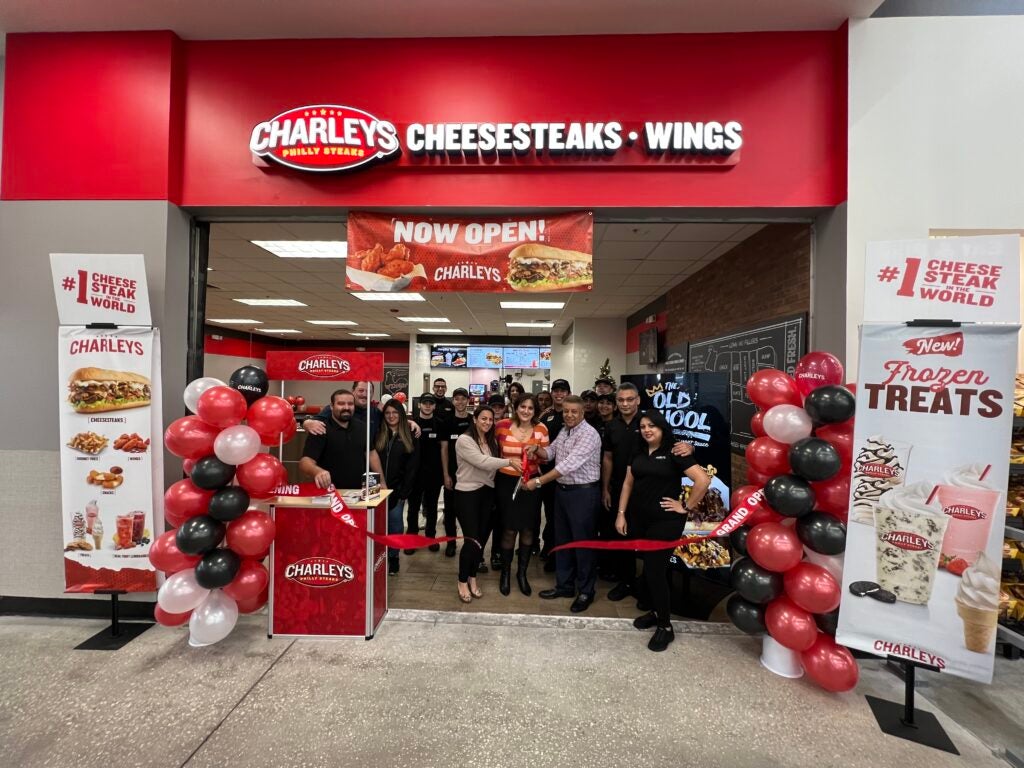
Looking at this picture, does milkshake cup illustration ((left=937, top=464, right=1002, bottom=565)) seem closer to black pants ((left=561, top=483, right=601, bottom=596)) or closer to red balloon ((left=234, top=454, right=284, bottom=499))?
black pants ((left=561, top=483, right=601, bottom=596))

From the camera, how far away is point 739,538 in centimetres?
271

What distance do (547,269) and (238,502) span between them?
2510mm

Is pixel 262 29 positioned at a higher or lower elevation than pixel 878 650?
higher

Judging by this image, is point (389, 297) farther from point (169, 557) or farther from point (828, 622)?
point (828, 622)

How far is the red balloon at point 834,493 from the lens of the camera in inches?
96.6

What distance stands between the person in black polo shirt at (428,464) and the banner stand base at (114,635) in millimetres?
2032

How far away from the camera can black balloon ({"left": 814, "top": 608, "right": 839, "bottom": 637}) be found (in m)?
2.49

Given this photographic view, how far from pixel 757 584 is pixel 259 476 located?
9.74 feet

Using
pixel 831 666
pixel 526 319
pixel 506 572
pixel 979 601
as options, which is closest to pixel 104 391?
pixel 506 572

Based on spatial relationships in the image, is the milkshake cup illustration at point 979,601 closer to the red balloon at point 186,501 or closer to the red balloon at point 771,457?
the red balloon at point 771,457

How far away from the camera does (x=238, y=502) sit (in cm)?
262

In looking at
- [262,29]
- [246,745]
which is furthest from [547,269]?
[246,745]

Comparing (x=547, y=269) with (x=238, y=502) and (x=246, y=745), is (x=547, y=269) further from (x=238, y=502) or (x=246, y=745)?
(x=246, y=745)

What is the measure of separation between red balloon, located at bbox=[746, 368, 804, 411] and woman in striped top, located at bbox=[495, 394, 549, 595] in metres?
1.53
